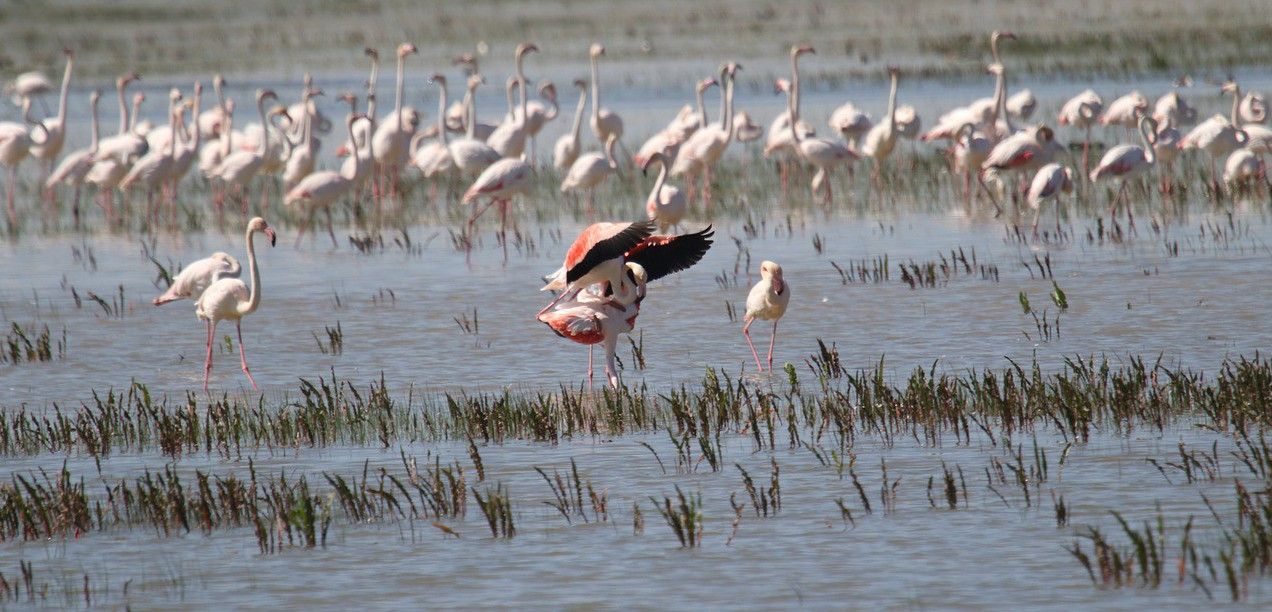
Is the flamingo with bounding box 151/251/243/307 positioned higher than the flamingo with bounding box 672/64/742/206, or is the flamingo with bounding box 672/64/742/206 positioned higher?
the flamingo with bounding box 672/64/742/206

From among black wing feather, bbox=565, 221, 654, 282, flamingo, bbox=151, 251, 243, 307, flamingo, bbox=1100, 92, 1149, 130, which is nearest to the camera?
black wing feather, bbox=565, 221, 654, 282

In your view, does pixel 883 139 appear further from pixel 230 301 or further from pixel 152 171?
pixel 230 301

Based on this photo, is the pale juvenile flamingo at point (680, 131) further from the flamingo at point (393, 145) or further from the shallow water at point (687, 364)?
the flamingo at point (393, 145)

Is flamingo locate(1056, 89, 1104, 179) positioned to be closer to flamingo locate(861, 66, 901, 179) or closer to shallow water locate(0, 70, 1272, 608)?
flamingo locate(861, 66, 901, 179)

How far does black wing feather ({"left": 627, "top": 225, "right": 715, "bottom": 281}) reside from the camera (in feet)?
31.1

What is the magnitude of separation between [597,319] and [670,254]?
69 centimetres

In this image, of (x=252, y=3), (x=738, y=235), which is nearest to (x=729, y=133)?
(x=738, y=235)

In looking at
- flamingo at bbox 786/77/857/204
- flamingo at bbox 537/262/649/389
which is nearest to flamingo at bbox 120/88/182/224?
flamingo at bbox 786/77/857/204

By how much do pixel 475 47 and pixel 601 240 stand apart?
47112 millimetres

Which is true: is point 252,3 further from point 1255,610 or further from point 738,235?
point 1255,610

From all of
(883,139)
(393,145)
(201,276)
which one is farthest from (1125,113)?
(201,276)

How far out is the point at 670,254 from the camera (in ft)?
31.4

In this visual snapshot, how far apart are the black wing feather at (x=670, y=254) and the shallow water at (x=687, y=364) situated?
556mm

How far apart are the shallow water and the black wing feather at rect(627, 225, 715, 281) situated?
56cm
